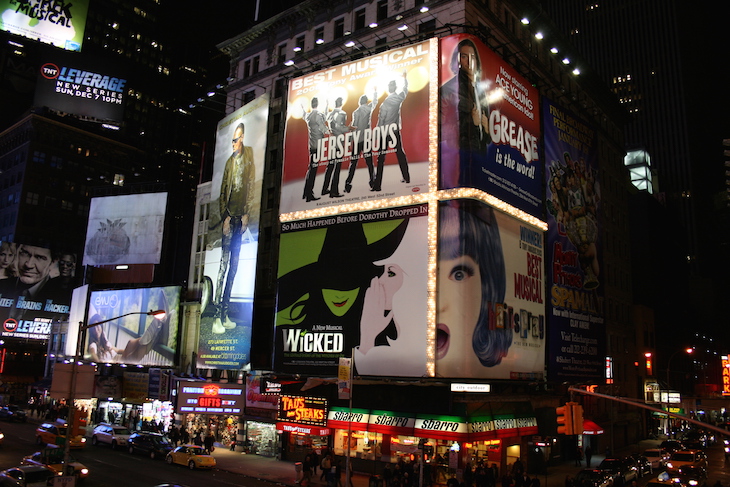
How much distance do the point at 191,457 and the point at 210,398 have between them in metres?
7.71

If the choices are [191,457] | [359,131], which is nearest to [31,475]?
[191,457]

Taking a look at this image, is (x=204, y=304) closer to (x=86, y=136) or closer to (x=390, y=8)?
(x=390, y=8)

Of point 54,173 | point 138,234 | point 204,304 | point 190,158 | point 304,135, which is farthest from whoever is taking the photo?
point 190,158

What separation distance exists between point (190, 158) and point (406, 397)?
154 m

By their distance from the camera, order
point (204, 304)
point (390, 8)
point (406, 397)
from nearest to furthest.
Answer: point (406, 397) < point (390, 8) < point (204, 304)

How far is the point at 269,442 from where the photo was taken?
→ 149 feet

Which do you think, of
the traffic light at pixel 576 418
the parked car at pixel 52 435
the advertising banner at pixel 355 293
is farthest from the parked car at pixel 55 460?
the traffic light at pixel 576 418

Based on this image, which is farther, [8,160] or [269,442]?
[8,160]

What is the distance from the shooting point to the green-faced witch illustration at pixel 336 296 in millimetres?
38688

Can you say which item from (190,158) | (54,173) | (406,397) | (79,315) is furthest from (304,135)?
(190,158)

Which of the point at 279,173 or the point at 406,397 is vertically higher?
the point at 279,173

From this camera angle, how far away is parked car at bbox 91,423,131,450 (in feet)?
148

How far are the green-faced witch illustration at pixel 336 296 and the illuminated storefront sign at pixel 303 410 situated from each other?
2805 mm

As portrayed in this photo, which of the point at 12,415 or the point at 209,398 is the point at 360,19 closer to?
the point at 209,398
